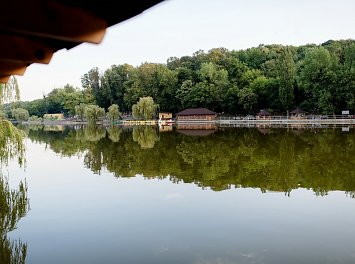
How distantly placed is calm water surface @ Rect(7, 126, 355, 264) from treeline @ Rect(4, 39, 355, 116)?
27.4 meters

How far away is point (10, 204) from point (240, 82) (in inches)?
2295

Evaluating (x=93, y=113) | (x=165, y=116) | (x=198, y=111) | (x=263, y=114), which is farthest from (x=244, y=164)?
(x=93, y=113)

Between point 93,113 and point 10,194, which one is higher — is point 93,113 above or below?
above

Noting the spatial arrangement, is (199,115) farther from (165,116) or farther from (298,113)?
(298,113)

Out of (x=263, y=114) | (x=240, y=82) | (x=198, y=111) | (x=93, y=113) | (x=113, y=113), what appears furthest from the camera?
(x=93, y=113)

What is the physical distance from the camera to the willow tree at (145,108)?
65750 millimetres

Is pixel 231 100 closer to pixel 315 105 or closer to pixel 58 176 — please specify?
pixel 315 105

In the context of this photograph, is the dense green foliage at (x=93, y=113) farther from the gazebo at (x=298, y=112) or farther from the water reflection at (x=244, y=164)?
the water reflection at (x=244, y=164)

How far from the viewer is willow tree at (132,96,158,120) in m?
65.8

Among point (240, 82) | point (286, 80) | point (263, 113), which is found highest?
point (240, 82)

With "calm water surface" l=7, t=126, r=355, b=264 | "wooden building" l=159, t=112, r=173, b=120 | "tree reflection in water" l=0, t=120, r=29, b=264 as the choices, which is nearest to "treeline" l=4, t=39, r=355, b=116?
"wooden building" l=159, t=112, r=173, b=120

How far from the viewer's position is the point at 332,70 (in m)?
53.4

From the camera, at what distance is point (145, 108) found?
65.9 meters

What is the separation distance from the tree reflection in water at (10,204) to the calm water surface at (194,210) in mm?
252
